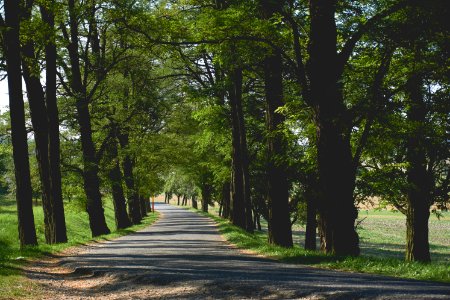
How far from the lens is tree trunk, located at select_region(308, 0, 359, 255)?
39.6 ft

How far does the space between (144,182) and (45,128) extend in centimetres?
2037

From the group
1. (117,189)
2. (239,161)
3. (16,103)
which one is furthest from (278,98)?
(117,189)

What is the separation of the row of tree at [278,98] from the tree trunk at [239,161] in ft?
0.36

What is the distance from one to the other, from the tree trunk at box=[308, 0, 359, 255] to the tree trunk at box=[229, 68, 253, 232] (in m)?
9.41

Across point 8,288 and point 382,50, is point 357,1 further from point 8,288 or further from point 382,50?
point 8,288

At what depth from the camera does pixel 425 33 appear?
40.3ft

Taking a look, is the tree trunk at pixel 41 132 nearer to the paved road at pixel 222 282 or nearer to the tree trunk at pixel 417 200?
the paved road at pixel 222 282

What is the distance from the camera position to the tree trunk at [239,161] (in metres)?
24.3

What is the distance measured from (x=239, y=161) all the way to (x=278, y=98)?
1069 cm

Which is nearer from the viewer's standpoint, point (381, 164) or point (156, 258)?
point (156, 258)

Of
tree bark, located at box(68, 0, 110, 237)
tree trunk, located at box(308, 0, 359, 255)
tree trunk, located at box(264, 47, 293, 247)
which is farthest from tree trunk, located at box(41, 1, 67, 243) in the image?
tree trunk, located at box(308, 0, 359, 255)

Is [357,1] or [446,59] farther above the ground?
[357,1]

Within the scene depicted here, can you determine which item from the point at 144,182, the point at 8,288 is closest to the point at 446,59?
the point at 8,288

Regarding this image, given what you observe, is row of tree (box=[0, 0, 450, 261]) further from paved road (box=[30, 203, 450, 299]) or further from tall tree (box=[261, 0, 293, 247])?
paved road (box=[30, 203, 450, 299])
